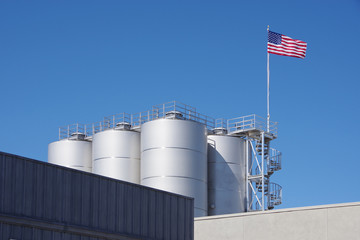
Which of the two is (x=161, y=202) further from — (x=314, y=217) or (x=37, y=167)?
(x=314, y=217)

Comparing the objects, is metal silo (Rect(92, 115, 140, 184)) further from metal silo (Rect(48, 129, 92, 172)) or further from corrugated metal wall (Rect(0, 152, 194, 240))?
corrugated metal wall (Rect(0, 152, 194, 240))

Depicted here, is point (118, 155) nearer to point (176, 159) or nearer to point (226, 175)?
point (176, 159)

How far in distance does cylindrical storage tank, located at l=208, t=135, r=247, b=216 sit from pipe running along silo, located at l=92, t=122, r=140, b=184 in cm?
550

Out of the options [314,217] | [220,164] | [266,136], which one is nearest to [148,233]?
[314,217]

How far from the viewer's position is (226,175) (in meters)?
54.3

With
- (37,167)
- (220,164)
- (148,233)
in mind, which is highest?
(220,164)

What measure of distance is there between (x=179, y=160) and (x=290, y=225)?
13.8 meters

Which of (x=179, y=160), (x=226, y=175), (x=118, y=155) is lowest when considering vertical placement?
(x=226, y=175)

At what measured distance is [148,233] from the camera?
3053 centimetres

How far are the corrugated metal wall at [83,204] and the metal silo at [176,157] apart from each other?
1814cm

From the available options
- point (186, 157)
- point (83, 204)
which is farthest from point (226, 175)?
point (83, 204)


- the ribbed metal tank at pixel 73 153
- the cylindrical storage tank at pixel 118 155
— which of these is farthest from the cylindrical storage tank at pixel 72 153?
the cylindrical storage tank at pixel 118 155

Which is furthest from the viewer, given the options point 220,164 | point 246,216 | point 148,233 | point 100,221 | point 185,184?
point 220,164

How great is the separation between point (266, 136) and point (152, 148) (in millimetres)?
10135
